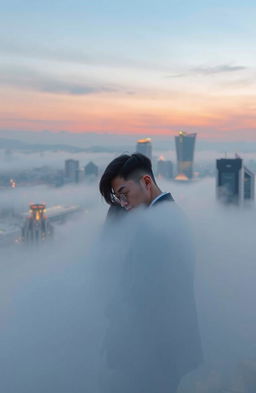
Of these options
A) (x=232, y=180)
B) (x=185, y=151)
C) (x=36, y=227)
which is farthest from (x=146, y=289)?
(x=185, y=151)

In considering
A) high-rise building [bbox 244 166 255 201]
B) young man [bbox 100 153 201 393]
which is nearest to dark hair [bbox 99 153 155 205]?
young man [bbox 100 153 201 393]

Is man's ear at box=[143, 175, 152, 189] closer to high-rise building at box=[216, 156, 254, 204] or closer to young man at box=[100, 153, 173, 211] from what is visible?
young man at box=[100, 153, 173, 211]

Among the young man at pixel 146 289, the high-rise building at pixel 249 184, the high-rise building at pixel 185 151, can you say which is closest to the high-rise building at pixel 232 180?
the high-rise building at pixel 249 184

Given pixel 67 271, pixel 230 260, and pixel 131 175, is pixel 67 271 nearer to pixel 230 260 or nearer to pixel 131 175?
pixel 131 175

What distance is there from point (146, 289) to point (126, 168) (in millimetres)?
259

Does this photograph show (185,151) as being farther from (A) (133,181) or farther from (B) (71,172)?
(A) (133,181)

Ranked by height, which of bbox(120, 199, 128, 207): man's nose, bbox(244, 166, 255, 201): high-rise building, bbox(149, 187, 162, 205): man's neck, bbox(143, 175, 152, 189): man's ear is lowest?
bbox(244, 166, 255, 201): high-rise building

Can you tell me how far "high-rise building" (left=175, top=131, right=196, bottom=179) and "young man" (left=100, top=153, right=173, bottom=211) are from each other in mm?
52136

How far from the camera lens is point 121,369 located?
1049mm

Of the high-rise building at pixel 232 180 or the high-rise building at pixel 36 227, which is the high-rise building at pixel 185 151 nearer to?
the high-rise building at pixel 232 180

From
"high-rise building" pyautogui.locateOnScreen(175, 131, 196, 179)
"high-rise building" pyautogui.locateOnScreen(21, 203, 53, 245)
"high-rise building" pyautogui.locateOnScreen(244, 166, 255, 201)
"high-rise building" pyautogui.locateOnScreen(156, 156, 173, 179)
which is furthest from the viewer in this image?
"high-rise building" pyautogui.locateOnScreen(175, 131, 196, 179)

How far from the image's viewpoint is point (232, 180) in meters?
31.8

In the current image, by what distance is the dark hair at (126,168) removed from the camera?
1.02 m

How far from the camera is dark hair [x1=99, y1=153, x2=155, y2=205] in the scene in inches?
40.3
